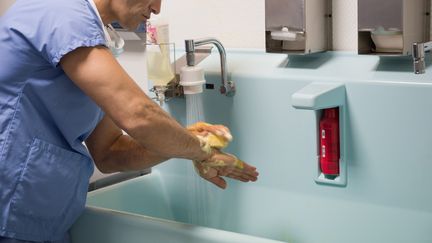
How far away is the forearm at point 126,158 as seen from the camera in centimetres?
127

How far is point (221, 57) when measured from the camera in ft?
4.53

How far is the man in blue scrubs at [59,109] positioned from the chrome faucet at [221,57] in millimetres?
185

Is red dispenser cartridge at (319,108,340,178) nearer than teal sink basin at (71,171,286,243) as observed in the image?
No

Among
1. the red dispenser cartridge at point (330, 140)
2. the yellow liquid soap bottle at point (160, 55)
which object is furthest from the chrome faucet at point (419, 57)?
the yellow liquid soap bottle at point (160, 55)

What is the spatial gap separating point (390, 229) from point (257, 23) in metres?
0.57

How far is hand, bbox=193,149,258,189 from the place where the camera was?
121 centimetres

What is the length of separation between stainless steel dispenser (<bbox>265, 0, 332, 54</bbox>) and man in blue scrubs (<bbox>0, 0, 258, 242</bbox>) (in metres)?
0.28

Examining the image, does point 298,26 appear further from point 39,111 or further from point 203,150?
point 39,111

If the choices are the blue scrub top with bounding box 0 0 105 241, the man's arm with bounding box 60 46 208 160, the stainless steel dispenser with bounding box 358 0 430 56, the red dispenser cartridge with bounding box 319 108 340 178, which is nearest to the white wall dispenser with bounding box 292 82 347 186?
the red dispenser cartridge with bounding box 319 108 340 178

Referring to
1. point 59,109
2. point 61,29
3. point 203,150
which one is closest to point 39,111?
point 59,109

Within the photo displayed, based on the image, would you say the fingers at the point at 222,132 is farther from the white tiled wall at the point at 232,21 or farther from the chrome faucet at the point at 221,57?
the white tiled wall at the point at 232,21

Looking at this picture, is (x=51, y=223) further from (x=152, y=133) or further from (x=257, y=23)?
(x=257, y=23)

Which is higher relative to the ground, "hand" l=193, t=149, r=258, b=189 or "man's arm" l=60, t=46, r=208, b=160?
"man's arm" l=60, t=46, r=208, b=160

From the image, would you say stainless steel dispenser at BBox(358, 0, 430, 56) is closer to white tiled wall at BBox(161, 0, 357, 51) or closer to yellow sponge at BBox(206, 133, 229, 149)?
white tiled wall at BBox(161, 0, 357, 51)
